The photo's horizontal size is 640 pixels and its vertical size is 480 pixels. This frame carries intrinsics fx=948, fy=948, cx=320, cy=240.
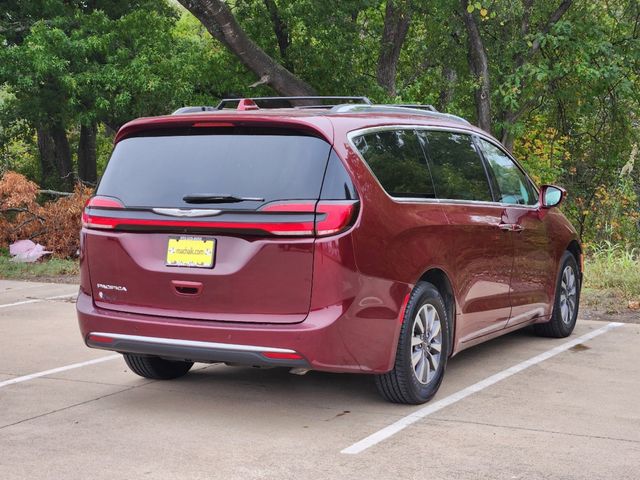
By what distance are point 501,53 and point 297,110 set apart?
42.0 feet

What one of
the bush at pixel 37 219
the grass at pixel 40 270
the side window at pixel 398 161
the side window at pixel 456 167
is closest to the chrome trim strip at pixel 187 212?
the side window at pixel 398 161

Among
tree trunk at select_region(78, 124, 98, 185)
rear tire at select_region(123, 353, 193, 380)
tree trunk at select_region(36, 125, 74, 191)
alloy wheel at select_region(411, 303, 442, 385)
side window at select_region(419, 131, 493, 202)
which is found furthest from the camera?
tree trunk at select_region(78, 124, 98, 185)

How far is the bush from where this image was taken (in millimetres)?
14891

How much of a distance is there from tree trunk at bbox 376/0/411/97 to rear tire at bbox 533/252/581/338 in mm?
13053

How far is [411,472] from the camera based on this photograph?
457 centimetres

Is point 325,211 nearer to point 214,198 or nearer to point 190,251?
point 214,198

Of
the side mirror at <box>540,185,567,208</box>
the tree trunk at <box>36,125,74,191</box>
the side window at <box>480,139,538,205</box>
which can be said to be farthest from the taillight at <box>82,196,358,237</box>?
the tree trunk at <box>36,125,74,191</box>

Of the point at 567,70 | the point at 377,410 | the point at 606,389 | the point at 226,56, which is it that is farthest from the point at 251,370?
the point at 226,56

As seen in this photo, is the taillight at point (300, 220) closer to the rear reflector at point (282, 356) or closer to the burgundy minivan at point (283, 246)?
→ the burgundy minivan at point (283, 246)

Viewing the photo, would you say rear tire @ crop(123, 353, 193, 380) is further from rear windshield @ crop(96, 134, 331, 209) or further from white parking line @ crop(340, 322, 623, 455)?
white parking line @ crop(340, 322, 623, 455)

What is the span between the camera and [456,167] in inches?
261

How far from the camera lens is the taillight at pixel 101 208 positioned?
568cm

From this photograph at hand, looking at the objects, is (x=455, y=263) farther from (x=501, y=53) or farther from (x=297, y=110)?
(x=501, y=53)

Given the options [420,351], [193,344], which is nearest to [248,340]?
[193,344]
